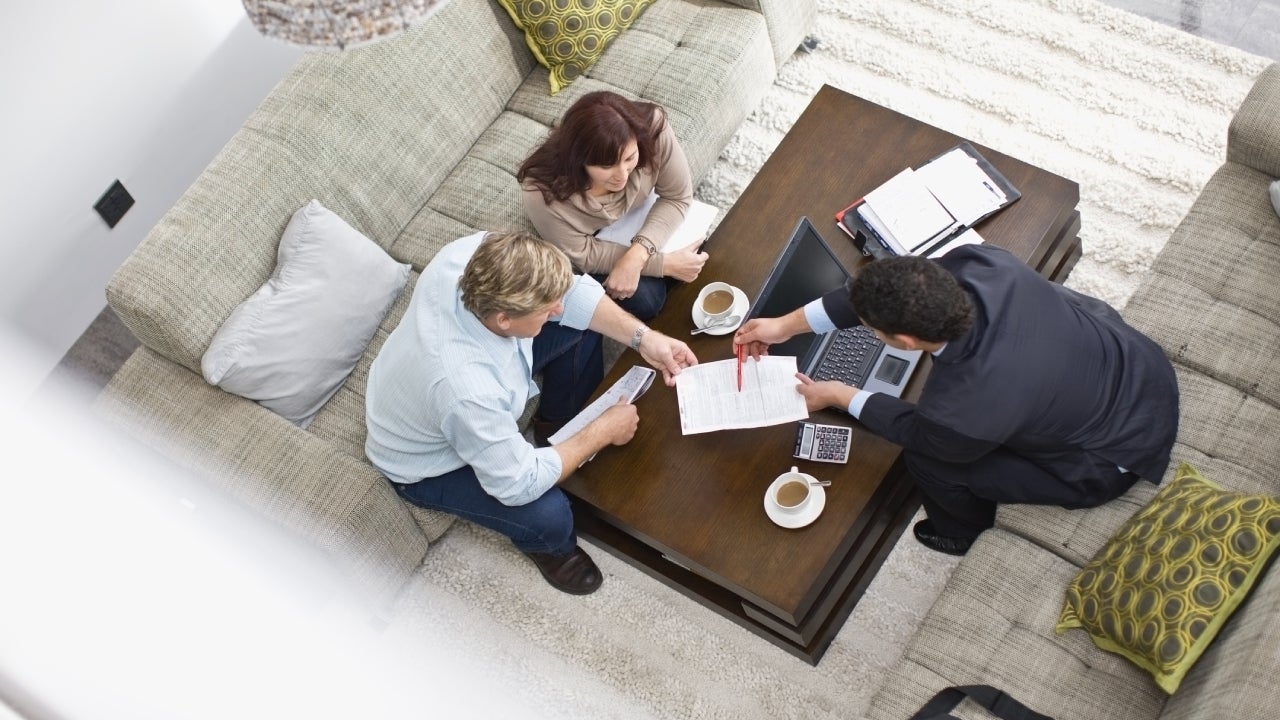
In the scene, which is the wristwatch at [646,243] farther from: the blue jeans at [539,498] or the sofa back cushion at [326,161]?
the sofa back cushion at [326,161]

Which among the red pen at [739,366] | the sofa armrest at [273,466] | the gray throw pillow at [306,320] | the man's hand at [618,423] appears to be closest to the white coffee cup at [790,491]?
the red pen at [739,366]

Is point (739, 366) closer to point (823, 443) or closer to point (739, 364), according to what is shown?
point (739, 364)

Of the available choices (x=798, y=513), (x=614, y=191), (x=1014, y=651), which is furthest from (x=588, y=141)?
(x=1014, y=651)

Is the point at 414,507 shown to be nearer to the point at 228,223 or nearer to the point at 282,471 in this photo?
the point at 282,471

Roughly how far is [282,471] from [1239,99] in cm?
292

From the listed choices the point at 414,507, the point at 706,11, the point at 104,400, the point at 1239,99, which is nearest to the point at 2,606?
the point at 414,507

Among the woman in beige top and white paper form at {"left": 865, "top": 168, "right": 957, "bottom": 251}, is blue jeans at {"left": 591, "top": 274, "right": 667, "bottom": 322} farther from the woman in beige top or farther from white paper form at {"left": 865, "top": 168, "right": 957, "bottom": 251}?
white paper form at {"left": 865, "top": 168, "right": 957, "bottom": 251}

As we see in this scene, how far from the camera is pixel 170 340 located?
2.59 meters

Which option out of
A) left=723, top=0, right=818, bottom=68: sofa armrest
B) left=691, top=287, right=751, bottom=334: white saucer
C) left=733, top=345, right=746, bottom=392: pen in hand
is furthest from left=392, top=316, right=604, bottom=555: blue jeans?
left=723, top=0, right=818, bottom=68: sofa armrest

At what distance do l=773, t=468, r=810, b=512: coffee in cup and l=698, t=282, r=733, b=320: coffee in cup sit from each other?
437mm

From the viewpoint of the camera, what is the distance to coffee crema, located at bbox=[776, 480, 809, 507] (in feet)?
7.50

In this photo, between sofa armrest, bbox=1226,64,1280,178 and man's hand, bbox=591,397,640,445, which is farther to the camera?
sofa armrest, bbox=1226,64,1280,178

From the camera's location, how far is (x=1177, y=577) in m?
2.06

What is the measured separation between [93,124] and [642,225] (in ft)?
5.01
